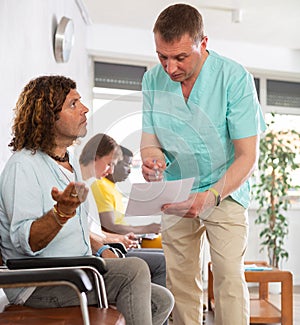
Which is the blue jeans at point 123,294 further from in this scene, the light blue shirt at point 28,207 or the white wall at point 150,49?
the white wall at point 150,49

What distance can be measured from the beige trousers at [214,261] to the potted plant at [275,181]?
3.39 metres

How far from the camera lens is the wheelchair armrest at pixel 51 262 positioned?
5.18ft

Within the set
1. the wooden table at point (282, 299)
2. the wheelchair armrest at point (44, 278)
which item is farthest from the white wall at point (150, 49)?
the wheelchair armrest at point (44, 278)

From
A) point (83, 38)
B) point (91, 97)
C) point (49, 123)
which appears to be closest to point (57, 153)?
point (49, 123)

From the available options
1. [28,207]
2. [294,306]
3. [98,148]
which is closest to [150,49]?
[294,306]

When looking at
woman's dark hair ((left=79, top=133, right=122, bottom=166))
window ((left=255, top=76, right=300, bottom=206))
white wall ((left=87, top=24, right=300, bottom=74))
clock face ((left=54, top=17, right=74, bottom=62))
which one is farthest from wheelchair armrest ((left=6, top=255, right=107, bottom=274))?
window ((left=255, top=76, right=300, bottom=206))

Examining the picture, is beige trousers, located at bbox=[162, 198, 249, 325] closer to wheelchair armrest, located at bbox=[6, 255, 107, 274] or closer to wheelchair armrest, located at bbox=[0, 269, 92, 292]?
wheelchair armrest, located at bbox=[6, 255, 107, 274]

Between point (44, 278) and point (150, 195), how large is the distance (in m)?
0.50

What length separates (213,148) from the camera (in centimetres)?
198

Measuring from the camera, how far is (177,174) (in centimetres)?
200

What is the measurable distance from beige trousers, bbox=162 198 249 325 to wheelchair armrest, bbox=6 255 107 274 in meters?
0.51

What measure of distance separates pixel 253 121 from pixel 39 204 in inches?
31.4

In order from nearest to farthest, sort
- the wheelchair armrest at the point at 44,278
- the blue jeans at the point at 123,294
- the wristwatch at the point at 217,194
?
the wheelchair armrest at the point at 44,278, the blue jeans at the point at 123,294, the wristwatch at the point at 217,194

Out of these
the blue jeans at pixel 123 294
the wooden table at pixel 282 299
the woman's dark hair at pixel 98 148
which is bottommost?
A: the wooden table at pixel 282 299
